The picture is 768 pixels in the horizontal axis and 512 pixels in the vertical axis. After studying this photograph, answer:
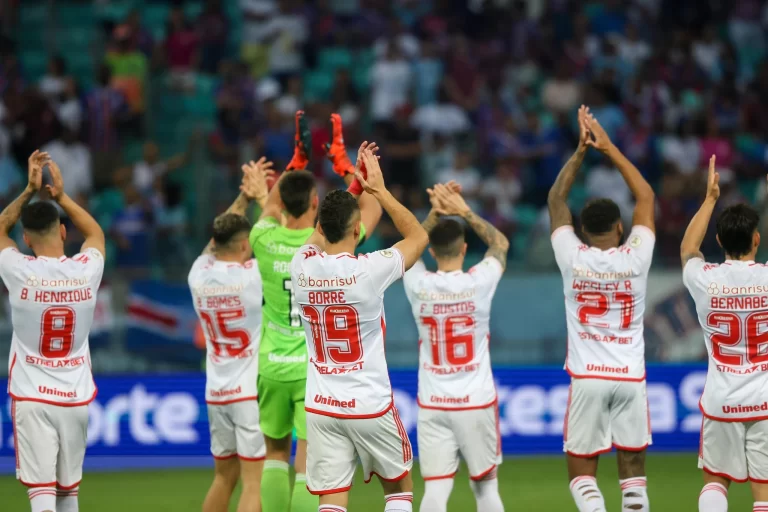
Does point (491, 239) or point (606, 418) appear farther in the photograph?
point (491, 239)

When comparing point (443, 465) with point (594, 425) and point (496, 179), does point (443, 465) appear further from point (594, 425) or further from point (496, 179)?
point (496, 179)

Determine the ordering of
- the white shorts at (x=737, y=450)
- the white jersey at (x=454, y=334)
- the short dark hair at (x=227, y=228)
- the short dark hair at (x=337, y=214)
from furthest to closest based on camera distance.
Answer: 1. the short dark hair at (x=227, y=228)
2. the white jersey at (x=454, y=334)
3. the white shorts at (x=737, y=450)
4. the short dark hair at (x=337, y=214)

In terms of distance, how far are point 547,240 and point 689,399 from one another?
3115 millimetres

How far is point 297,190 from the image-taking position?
28.4ft

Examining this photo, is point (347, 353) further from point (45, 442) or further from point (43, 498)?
point (43, 498)

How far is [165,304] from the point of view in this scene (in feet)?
47.4

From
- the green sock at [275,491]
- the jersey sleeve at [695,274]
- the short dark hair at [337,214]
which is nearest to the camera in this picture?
the short dark hair at [337,214]

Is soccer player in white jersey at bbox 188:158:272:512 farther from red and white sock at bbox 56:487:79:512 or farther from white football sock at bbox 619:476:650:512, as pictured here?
white football sock at bbox 619:476:650:512

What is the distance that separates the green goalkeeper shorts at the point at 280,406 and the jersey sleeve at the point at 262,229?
110 centimetres

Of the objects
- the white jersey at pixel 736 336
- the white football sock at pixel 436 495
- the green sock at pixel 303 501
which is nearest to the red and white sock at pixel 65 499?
the green sock at pixel 303 501

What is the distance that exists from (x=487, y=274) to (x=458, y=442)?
4.48 ft

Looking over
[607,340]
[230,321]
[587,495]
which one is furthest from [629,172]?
[230,321]

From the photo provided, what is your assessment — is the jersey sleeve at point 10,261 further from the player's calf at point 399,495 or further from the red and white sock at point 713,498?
the red and white sock at point 713,498

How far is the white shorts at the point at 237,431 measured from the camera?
29.8ft
